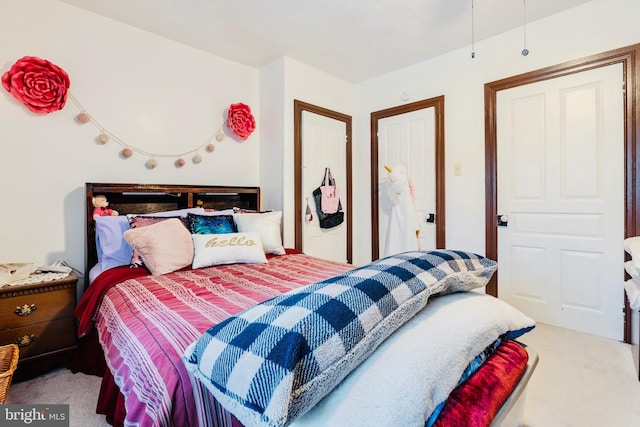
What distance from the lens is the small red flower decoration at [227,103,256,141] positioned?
3.13 meters

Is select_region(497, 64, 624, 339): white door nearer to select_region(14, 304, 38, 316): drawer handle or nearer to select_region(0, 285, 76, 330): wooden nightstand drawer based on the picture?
select_region(0, 285, 76, 330): wooden nightstand drawer

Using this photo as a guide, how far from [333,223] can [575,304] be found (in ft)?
7.43

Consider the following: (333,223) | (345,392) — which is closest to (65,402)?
(345,392)

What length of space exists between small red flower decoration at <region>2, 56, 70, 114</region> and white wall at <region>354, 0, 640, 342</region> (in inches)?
113

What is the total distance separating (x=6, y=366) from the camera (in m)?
1.47

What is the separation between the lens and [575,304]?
249 cm

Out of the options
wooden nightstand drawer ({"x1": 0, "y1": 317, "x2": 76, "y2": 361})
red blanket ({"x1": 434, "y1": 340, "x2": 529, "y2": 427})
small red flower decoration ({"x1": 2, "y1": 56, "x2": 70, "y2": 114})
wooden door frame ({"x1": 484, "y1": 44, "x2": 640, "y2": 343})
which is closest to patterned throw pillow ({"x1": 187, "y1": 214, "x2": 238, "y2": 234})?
wooden nightstand drawer ({"x1": 0, "y1": 317, "x2": 76, "y2": 361})

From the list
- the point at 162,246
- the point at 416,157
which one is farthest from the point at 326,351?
the point at 416,157

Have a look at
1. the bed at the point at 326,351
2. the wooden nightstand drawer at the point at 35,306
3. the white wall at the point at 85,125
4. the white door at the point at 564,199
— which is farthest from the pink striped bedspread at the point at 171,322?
the white door at the point at 564,199

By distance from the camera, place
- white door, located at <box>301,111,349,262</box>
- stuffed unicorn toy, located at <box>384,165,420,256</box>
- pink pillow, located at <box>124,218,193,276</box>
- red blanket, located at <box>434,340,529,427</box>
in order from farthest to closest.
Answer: white door, located at <box>301,111,349,262</box>, stuffed unicorn toy, located at <box>384,165,420,256</box>, pink pillow, located at <box>124,218,193,276</box>, red blanket, located at <box>434,340,529,427</box>

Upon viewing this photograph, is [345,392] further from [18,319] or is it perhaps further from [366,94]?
[366,94]

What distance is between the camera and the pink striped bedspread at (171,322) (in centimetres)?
83
